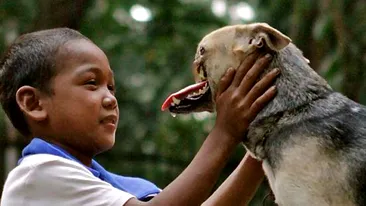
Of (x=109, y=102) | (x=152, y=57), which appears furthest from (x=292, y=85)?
(x=152, y=57)

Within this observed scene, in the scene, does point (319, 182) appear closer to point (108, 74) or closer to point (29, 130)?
point (108, 74)

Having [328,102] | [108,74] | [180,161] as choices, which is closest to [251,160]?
[328,102]

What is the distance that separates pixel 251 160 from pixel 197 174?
47 centimetres

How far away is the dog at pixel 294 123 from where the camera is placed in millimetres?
2727

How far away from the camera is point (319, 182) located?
8.91 ft

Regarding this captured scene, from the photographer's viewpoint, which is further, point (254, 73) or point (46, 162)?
point (254, 73)

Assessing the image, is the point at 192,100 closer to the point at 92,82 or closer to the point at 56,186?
the point at 92,82

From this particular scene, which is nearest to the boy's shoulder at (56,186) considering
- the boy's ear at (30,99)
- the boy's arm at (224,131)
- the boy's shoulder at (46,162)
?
the boy's shoulder at (46,162)

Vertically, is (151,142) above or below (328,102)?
below

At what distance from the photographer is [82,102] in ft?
9.27

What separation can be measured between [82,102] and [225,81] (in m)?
0.49

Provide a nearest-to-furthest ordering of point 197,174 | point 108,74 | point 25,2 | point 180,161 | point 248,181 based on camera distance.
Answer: point 197,174, point 108,74, point 248,181, point 25,2, point 180,161

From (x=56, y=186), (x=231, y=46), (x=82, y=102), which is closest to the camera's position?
(x=56, y=186)

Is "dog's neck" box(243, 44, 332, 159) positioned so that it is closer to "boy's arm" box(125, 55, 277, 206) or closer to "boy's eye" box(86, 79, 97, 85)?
"boy's arm" box(125, 55, 277, 206)
